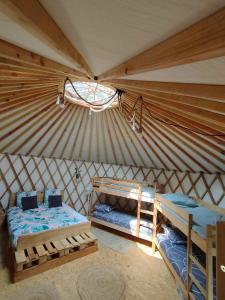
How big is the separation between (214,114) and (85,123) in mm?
2726

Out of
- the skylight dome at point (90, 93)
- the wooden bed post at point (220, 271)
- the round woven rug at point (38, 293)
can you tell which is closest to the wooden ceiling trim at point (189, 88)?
the wooden bed post at point (220, 271)

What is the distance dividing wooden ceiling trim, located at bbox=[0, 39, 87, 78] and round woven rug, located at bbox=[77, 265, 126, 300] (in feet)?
9.28

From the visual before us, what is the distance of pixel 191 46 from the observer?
802 millimetres

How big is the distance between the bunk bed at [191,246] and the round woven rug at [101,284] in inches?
33.6

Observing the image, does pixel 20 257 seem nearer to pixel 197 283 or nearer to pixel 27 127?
pixel 27 127

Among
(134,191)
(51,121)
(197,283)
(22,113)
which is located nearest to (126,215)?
(134,191)

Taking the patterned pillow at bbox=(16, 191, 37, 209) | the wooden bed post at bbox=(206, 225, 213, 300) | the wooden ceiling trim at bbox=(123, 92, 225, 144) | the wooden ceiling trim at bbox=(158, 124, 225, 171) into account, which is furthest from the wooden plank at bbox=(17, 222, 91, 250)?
the wooden ceiling trim at bbox=(123, 92, 225, 144)

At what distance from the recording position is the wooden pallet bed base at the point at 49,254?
8.72ft

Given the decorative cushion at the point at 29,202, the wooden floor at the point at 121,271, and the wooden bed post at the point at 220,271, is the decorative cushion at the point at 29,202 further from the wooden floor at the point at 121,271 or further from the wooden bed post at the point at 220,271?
→ the wooden bed post at the point at 220,271

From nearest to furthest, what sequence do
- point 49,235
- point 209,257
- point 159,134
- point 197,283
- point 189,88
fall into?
point 189,88 → point 209,257 → point 197,283 → point 49,235 → point 159,134

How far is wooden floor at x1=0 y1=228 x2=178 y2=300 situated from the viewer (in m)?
2.46

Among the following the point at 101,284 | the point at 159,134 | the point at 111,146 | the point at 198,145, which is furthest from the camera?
the point at 111,146

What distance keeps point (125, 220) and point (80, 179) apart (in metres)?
1.91

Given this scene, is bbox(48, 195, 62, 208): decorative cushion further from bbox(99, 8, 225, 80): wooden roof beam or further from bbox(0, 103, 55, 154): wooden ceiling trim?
bbox(99, 8, 225, 80): wooden roof beam
